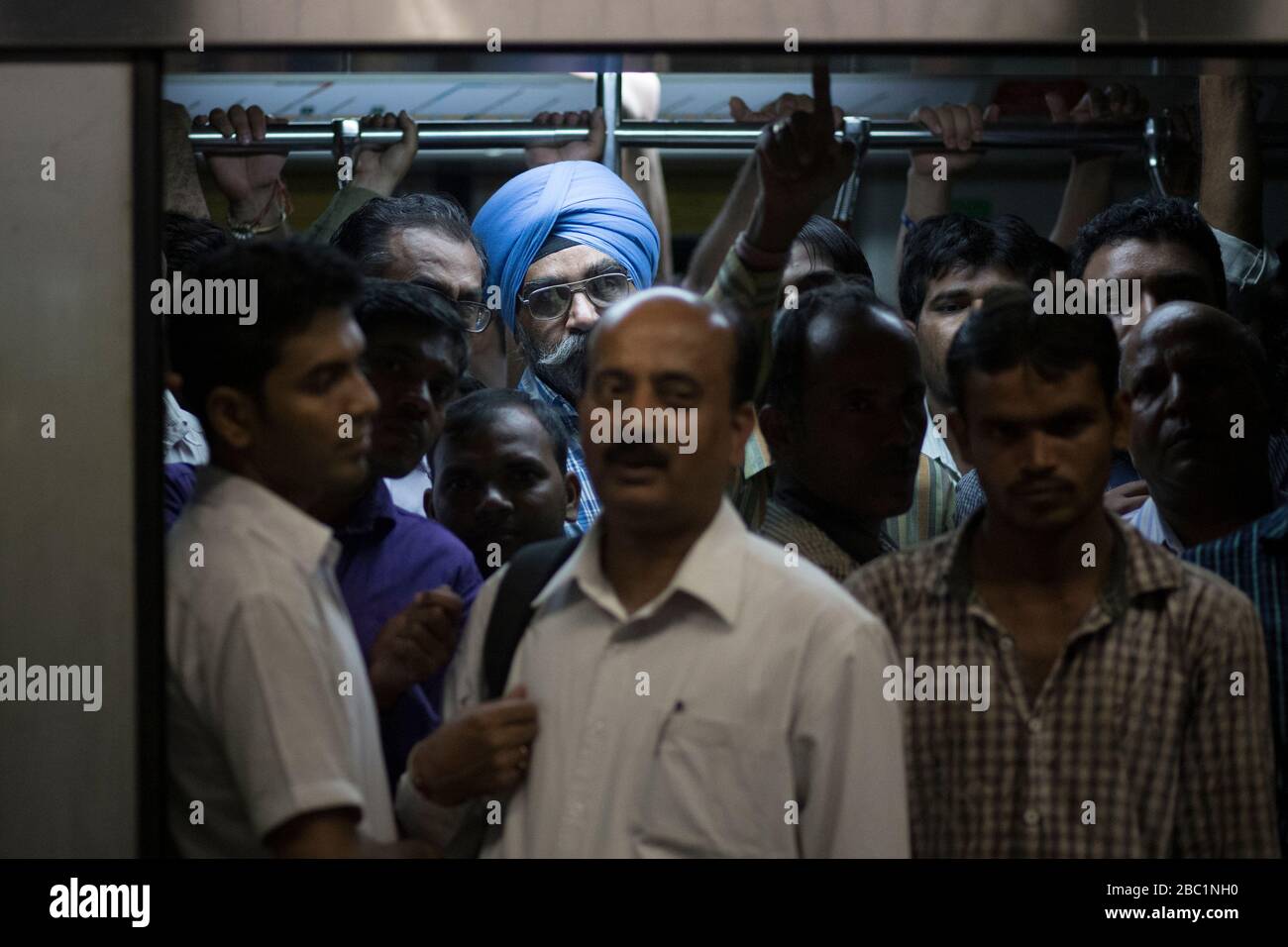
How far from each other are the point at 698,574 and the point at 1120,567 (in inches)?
21.0

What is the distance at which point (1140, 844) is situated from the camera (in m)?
1.79

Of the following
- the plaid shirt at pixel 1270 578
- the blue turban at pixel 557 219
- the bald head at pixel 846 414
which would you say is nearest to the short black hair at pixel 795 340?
the bald head at pixel 846 414

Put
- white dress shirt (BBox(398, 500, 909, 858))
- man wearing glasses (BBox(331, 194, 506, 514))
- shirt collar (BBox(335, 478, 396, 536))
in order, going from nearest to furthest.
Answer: white dress shirt (BBox(398, 500, 909, 858)) < shirt collar (BBox(335, 478, 396, 536)) < man wearing glasses (BBox(331, 194, 506, 514))

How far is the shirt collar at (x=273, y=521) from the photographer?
69.9 inches

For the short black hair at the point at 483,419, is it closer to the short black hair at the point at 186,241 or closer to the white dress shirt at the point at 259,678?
the white dress shirt at the point at 259,678

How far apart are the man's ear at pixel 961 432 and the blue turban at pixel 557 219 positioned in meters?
0.46

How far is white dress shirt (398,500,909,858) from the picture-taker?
67.6 inches

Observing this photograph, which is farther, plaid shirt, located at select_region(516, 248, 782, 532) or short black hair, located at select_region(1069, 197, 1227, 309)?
short black hair, located at select_region(1069, 197, 1227, 309)

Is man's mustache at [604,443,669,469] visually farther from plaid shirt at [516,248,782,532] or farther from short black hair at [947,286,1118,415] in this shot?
short black hair at [947,286,1118,415]

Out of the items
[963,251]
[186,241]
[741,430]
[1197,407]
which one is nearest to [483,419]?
[741,430]

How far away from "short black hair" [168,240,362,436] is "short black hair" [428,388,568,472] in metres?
0.20

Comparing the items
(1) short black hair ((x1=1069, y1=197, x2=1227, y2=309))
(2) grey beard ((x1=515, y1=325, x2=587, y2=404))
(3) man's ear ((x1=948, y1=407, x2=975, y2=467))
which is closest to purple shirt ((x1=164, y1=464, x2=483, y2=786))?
(2) grey beard ((x1=515, y1=325, x2=587, y2=404))
